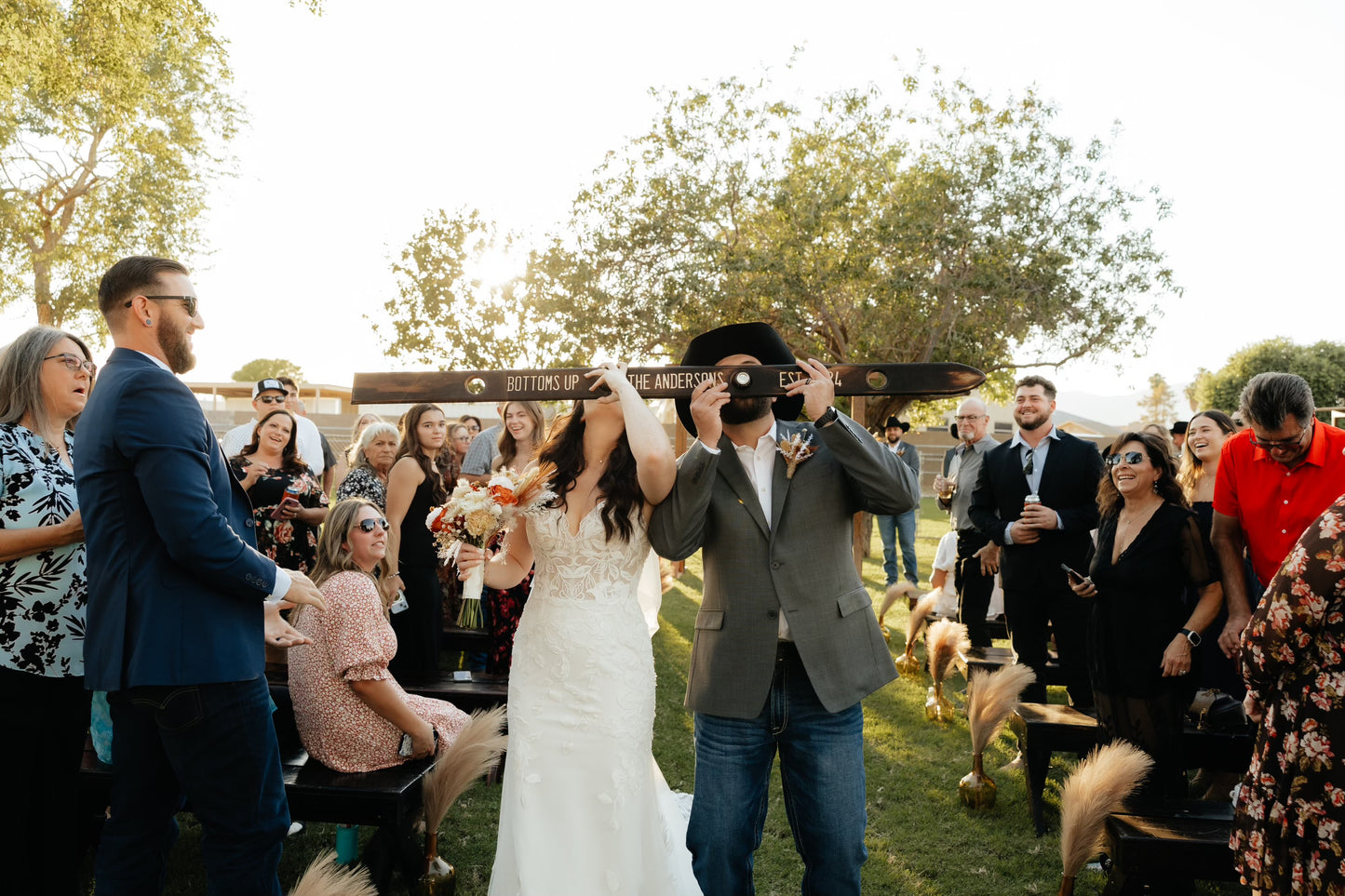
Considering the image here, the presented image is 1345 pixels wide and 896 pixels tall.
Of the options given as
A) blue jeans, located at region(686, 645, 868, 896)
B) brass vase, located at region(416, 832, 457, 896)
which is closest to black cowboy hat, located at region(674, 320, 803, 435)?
blue jeans, located at region(686, 645, 868, 896)

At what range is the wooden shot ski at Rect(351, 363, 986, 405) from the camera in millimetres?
2908

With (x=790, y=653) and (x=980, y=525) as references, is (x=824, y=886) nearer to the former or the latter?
(x=790, y=653)

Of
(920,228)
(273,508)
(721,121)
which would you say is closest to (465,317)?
(721,121)

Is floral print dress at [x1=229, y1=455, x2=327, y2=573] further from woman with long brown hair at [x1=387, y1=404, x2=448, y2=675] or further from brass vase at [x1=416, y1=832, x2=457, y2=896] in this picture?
brass vase at [x1=416, y1=832, x2=457, y2=896]

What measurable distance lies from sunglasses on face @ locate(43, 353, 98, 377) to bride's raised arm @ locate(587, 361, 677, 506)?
6.73 feet

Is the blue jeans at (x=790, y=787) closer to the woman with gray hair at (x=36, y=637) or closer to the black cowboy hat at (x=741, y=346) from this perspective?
the black cowboy hat at (x=741, y=346)

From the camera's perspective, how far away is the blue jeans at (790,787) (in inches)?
118

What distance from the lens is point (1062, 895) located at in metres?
3.58

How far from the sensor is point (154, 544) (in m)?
2.70

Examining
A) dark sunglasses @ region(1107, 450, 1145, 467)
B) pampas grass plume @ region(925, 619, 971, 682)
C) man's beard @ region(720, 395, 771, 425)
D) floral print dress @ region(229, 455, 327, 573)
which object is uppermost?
man's beard @ region(720, 395, 771, 425)

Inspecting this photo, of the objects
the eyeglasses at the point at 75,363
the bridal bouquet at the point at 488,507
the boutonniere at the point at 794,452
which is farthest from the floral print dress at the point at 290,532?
the boutonniere at the point at 794,452

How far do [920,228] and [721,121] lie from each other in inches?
186

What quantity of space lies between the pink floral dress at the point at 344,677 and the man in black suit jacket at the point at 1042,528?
406 centimetres

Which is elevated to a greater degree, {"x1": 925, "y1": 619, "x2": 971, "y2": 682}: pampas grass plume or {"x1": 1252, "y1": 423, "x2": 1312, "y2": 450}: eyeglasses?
{"x1": 1252, "y1": 423, "x2": 1312, "y2": 450}: eyeglasses
